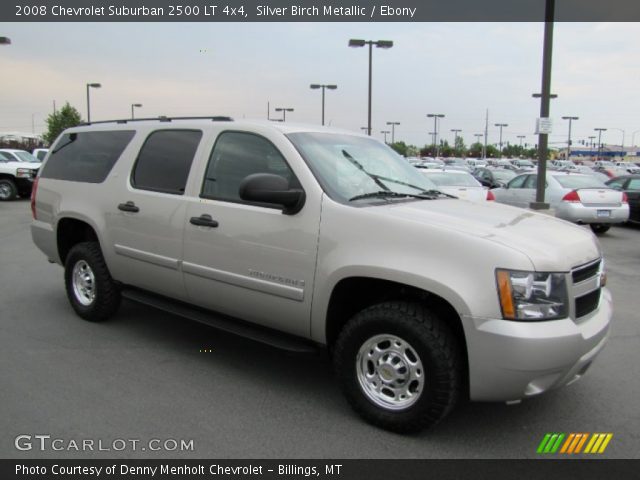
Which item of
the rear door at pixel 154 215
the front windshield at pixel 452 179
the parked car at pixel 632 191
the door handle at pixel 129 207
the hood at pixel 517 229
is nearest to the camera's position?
the hood at pixel 517 229

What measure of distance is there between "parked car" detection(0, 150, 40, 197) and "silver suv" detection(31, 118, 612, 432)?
1676 cm

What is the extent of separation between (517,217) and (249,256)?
186 cm

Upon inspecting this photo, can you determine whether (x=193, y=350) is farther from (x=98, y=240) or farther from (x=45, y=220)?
(x=45, y=220)

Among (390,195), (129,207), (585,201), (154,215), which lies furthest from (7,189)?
(390,195)

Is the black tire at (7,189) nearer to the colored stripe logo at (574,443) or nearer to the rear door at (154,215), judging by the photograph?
the rear door at (154,215)

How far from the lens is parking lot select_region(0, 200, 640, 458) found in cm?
329

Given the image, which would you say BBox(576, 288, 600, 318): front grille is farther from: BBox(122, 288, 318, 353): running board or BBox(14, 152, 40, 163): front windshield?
BBox(14, 152, 40, 163): front windshield

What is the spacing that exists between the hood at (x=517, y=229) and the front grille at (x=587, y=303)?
21 cm

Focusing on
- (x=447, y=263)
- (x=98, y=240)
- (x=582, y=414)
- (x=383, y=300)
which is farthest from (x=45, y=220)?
(x=582, y=414)

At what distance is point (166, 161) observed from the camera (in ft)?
15.6

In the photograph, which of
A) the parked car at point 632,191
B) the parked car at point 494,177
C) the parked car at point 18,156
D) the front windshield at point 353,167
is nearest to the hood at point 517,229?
the front windshield at point 353,167

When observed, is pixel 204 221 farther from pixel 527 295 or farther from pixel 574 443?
pixel 574 443

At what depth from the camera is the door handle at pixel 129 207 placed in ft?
15.8
